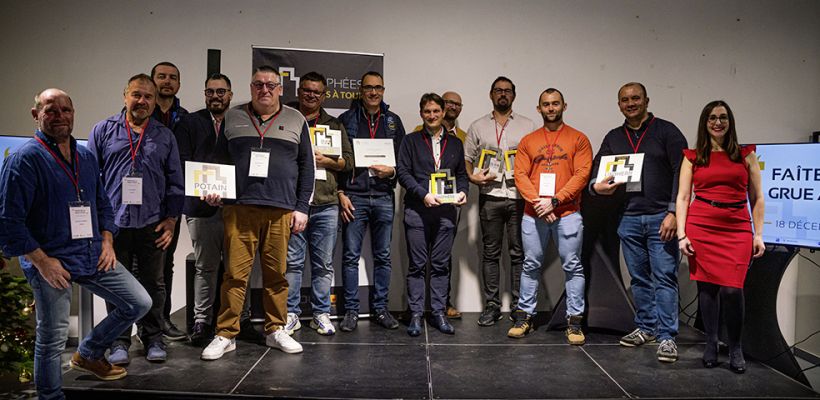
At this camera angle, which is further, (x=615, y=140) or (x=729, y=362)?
(x=615, y=140)

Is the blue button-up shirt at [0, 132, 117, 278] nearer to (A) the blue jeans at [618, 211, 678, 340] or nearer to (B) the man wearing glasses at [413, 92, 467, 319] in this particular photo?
(B) the man wearing glasses at [413, 92, 467, 319]

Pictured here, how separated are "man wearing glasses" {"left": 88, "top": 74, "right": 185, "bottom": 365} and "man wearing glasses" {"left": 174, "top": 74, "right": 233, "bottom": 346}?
0.22m

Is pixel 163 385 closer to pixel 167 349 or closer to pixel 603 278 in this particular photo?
pixel 167 349

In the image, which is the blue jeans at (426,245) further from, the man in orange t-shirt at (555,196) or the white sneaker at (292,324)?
the white sneaker at (292,324)

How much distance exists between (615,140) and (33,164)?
3169 mm

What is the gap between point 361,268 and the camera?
14.3 ft

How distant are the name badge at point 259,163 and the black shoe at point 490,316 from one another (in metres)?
1.90

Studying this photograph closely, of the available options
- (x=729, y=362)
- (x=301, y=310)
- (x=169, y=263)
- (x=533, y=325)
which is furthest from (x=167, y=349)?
(x=729, y=362)

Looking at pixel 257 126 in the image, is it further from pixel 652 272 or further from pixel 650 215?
pixel 652 272

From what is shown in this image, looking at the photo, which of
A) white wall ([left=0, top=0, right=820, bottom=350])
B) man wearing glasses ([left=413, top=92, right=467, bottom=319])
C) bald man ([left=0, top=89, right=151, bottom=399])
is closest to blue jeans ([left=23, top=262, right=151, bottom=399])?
bald man ([left=0, top=89, right=151, bottom=399])

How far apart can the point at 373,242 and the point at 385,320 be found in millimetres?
549

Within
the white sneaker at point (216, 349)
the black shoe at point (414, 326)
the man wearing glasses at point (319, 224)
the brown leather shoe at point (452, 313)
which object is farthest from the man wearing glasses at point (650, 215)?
the white sneaker at point (216, 349)

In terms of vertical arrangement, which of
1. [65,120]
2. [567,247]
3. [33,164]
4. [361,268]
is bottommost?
[361,268]

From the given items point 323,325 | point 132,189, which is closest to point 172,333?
point 323,325
